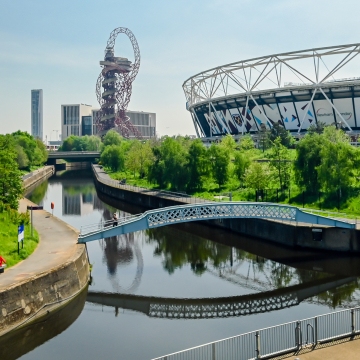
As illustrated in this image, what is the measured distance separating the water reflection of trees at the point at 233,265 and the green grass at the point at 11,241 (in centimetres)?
776

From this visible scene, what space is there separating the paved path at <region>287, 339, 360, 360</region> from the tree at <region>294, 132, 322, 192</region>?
91.8 ft

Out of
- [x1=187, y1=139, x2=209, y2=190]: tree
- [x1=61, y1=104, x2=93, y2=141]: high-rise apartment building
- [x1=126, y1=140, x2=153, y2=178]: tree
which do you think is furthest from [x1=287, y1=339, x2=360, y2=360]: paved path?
[x1=61, y1=104, x2=93, y2=141]: high-rise apartment building

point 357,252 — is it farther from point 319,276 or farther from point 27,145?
point 27,145

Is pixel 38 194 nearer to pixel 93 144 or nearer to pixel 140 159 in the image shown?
pixel 140 159

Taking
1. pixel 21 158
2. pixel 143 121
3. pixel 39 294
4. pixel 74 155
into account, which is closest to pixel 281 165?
pixel 39 294

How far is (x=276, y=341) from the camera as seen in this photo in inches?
651

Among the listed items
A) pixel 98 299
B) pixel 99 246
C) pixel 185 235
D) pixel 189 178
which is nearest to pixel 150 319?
pixel 98 299

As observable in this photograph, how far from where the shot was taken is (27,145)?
301 feet

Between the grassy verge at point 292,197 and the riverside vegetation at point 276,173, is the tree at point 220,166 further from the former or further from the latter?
the grassy verge at point 292,197

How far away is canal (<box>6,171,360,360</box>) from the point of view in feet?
58.7

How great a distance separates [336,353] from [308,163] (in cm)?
2955

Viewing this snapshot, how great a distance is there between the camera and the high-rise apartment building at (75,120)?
18900 centimetres

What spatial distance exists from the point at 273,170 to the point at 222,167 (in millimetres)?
6860

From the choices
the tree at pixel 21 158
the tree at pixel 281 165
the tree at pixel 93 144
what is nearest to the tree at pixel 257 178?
the tree at pixel 281 165
